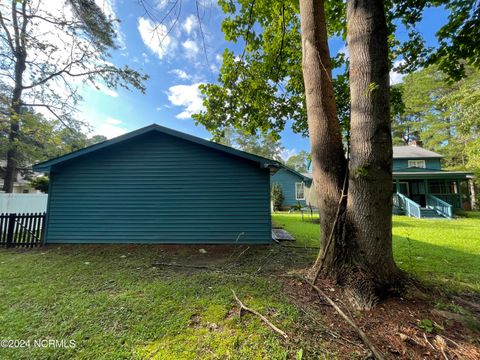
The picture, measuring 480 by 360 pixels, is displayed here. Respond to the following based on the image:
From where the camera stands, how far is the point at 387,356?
1.93 metres

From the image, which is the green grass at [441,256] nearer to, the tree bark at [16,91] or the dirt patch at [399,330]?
the dirt patch at [399,330]

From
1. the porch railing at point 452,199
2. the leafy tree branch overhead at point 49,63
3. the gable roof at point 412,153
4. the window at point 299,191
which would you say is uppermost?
the leafy tree branch overhead at point 49,63

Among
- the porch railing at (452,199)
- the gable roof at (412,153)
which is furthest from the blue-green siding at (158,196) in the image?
the gable roof at (412,153)

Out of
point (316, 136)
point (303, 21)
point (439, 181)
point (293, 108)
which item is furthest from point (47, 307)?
point (439, 181)

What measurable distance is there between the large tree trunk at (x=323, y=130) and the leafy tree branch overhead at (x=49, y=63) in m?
9.79

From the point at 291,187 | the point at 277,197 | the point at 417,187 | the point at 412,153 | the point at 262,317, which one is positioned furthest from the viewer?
the point at 291,187

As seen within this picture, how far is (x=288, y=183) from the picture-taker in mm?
20219

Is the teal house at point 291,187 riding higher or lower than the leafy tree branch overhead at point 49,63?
lower

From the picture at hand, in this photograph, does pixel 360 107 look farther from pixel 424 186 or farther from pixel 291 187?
pixel 424 186

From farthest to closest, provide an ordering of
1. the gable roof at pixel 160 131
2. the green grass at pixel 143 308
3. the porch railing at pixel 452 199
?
the porch railing at pixel 452 199
the gable roof at pixel 160 131
the green grass at pixel 143 308

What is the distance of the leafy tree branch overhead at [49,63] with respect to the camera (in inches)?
410

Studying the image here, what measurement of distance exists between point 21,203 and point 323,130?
1347 cm

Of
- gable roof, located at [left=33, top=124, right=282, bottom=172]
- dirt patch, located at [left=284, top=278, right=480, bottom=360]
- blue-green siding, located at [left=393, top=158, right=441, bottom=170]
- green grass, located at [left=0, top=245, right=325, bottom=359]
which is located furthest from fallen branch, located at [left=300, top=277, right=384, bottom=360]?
blue-green siding, located at [left=393, top=158, right=441, bottom=170]

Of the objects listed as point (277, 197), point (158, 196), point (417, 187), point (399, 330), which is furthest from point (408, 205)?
point (158, 196)
